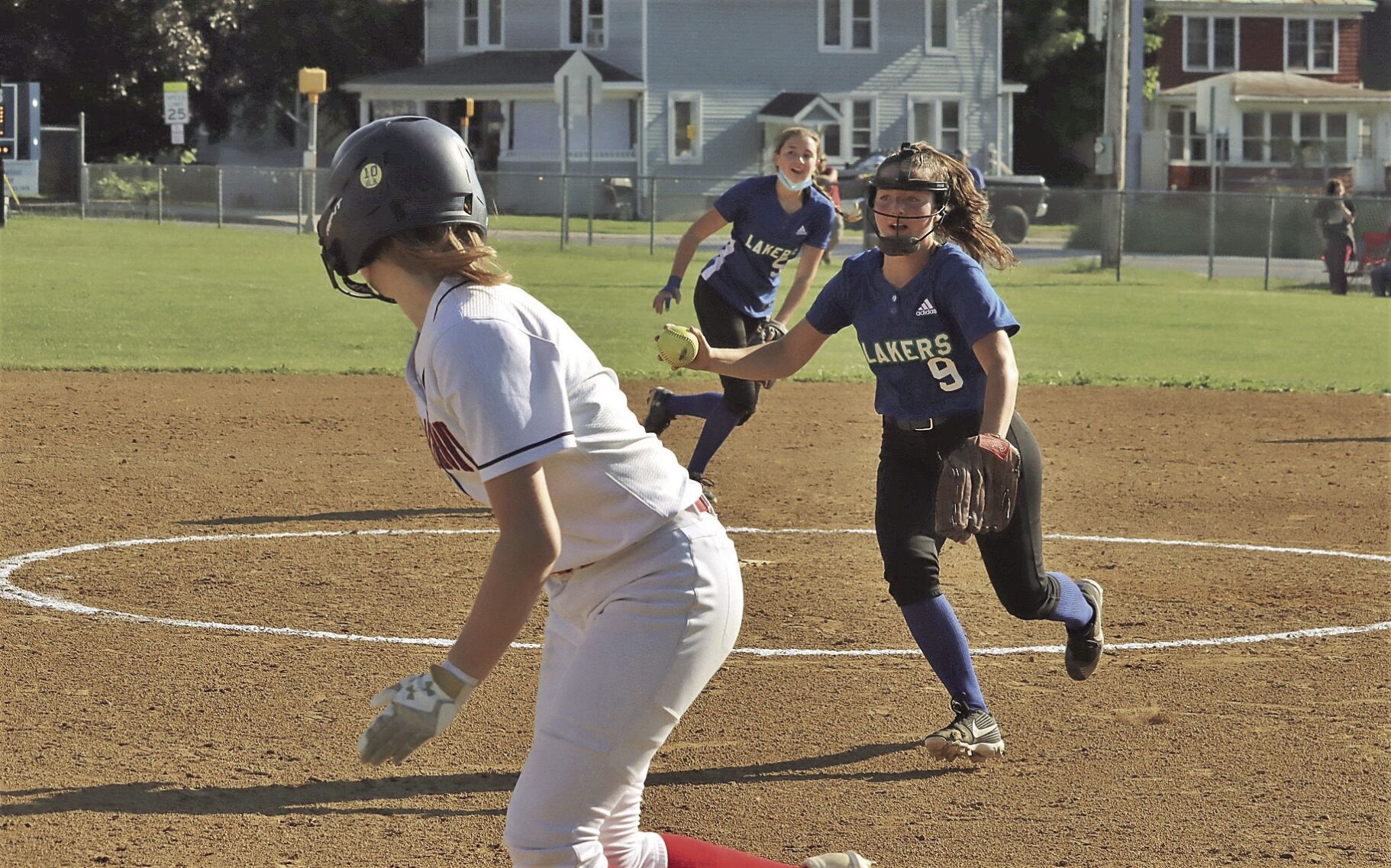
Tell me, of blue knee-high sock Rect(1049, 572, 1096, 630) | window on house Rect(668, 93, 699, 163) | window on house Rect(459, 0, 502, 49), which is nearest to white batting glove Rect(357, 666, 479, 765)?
blue knee-high sock Rect(1049, 572, 1096, 630)

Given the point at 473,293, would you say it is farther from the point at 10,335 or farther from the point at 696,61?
the point at 696,61

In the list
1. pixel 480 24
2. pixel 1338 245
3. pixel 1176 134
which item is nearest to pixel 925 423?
pixel 1338 245

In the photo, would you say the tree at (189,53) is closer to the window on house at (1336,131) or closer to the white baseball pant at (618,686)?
the window on house at (1336,131)

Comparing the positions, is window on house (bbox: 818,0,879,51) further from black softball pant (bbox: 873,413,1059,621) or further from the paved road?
black softball pant (bbox: 873,413,1059,621)

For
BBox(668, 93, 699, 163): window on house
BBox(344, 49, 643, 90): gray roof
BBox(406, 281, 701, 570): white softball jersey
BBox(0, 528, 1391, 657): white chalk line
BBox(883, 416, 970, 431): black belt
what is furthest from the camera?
BBox(668, 93, 699, 163): window on house

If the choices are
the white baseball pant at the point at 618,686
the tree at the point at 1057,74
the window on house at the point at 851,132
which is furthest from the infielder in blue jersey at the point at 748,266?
the tree at the point at 1057,74

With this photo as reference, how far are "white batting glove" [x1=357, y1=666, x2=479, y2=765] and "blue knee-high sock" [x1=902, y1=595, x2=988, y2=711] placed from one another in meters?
2.76

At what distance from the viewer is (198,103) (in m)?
53.2

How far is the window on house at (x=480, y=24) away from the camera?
2053 inches

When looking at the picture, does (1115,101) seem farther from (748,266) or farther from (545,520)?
(545,520)

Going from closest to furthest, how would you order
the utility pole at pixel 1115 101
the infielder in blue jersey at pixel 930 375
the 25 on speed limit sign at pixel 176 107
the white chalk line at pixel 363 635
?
1. the infielder in blue jersey at pixel 930 375
2. the white chalk line at pixel 363 635
3. the utility pole at pixel 1115 101
4. the 25 on speed limit sign at pixel 176 107

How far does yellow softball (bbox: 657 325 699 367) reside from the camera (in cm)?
514

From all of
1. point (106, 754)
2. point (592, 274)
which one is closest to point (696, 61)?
point (592, 274)

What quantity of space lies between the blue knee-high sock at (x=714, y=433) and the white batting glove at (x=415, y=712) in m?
7.06
